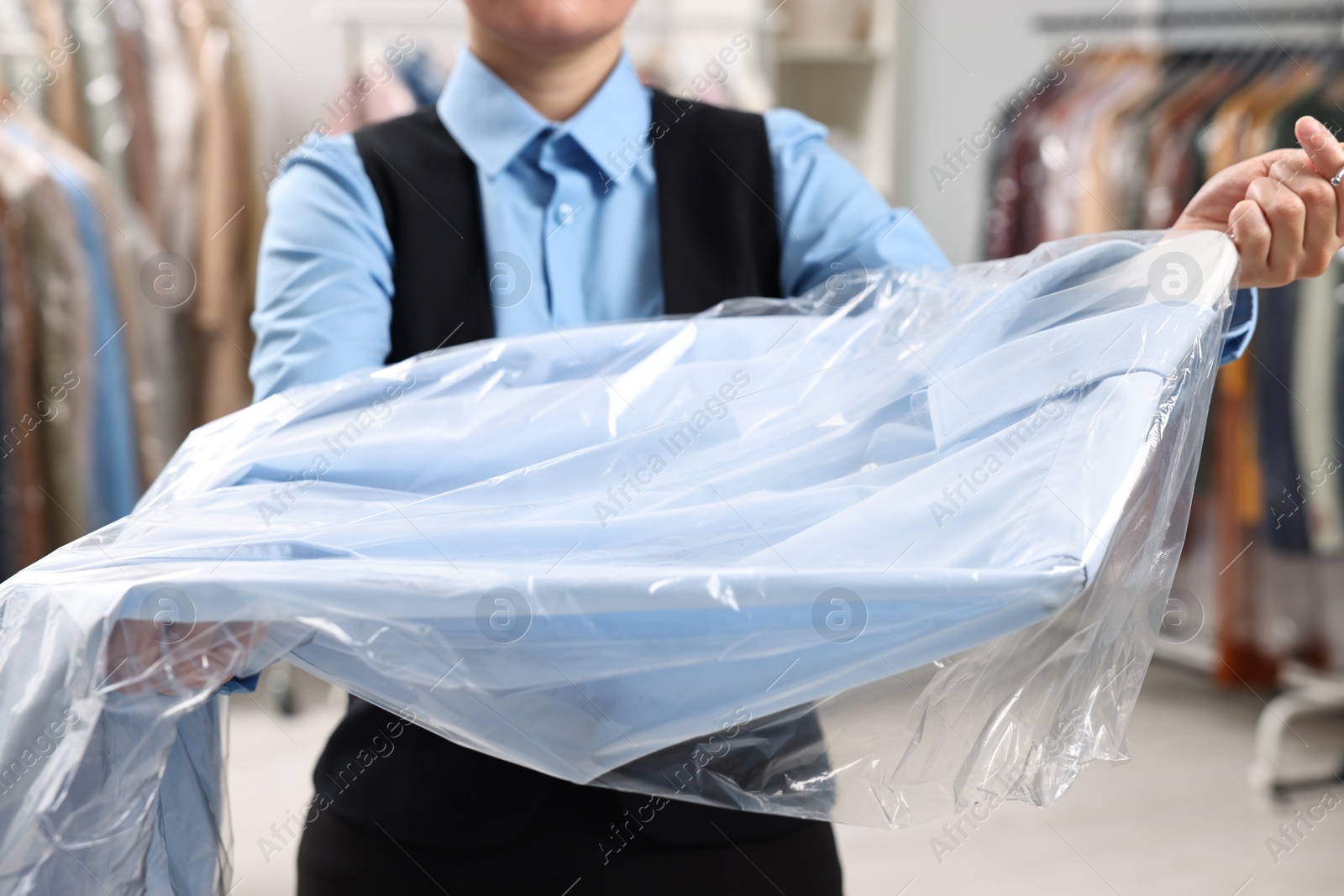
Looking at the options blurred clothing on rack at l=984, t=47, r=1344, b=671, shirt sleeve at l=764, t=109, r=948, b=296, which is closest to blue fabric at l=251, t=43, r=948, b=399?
shirt sleeve at l=764, t=109, r=948, b=296

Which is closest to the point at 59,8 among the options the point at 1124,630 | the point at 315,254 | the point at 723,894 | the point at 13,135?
the point at 13,135

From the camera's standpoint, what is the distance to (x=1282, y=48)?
2.16 m

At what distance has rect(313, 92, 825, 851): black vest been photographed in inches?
27.5

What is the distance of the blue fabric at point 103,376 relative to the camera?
2.05 m

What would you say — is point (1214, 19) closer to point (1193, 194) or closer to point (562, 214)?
point (1193, 194)

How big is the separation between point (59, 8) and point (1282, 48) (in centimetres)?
226

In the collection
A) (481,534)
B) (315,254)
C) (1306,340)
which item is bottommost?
(1306,340)

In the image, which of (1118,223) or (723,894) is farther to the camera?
(1118,223)

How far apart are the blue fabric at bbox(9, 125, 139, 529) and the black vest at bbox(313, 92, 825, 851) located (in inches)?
57.5

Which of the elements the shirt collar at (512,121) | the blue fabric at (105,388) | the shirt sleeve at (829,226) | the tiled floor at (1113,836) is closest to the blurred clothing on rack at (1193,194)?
the tiled floor at (1113,836)

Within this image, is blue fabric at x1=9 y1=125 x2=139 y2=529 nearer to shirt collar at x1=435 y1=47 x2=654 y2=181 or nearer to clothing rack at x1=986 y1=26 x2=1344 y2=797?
shirt collar at x1=435 y1=47 x2=654 y2=181

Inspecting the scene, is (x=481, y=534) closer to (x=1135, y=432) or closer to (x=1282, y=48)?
(x=1135, y=432)

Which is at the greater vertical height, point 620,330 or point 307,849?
point 620,330

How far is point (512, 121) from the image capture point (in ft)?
2.62
